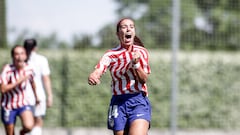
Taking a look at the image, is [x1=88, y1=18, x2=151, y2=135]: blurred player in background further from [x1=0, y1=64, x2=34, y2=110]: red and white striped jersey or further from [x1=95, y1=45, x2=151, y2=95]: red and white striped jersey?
[x1=0, y1=64, x2=34, y2=110]: red and white striped jersey

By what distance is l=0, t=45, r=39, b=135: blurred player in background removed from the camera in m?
12.2

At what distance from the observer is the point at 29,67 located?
1258cm

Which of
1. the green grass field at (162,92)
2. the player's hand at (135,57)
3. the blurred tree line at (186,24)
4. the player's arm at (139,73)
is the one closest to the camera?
the player's hand at (135,57)

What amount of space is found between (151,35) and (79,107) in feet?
7.11

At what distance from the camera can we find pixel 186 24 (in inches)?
612

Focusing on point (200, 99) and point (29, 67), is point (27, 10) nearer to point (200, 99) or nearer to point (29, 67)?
point (29, 67)

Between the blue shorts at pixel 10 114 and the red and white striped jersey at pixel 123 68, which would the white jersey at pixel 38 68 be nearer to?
the blue shorts at pixel 10 114

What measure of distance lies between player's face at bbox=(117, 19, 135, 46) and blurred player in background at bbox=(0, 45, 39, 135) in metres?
3.63

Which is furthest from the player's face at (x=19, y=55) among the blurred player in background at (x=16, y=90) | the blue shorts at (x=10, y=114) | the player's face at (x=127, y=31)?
the player's face at (x=127, y=31)

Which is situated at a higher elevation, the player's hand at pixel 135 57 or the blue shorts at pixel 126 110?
the player's hand at pixel 135 57

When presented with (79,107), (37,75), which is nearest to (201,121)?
(79,107)

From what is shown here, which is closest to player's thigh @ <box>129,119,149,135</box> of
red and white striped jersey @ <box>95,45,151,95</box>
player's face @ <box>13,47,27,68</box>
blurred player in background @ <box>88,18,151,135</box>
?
blurred player in background @ <box>88,18,151,135</box>

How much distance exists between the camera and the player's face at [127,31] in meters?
8.90

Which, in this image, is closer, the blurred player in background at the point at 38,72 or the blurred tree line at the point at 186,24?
the blurred player in background at the point at 38,72
